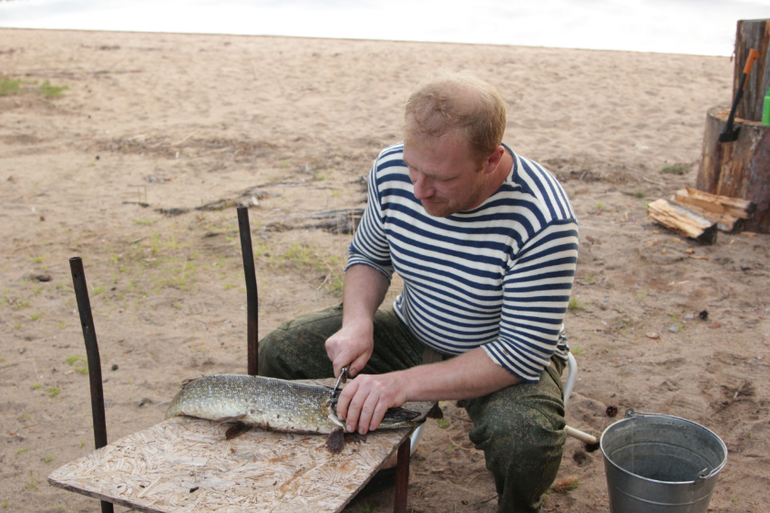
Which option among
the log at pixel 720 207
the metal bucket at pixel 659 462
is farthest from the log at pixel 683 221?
the metal bucket at pixel 659 462

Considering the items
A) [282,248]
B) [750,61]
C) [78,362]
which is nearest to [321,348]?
[78,362]

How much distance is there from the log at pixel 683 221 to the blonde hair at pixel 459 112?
419 cm

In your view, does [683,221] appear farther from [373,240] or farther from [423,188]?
[423,188]

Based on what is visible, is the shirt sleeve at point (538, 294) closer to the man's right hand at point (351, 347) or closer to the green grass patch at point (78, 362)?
the man's right hand at point (351, 347)

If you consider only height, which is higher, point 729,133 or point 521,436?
point 729,133

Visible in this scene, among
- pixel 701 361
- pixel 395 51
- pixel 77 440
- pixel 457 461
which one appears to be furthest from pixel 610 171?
pixel 395 51

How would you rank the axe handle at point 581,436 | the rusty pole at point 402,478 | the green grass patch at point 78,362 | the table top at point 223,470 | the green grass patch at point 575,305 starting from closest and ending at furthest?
the table top at point 223,470 < the rusty pole at point 402,478 < the axe handle at point 581,436 < the green grass patch at point 78,362 < the green grass patch at point 575,305

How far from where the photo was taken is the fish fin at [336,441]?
2098 mm

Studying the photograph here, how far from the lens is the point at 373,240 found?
2.73 m

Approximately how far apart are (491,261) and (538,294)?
0.23 metres

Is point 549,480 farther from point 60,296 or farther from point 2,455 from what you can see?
point 60,296

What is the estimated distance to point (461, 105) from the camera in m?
2.04

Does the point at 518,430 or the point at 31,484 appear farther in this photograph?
the point at 31,484

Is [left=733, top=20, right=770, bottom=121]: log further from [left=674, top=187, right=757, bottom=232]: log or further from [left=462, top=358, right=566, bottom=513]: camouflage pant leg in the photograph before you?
[left=462, top=358, right=566, bottom=513]: camouflage pant leg
